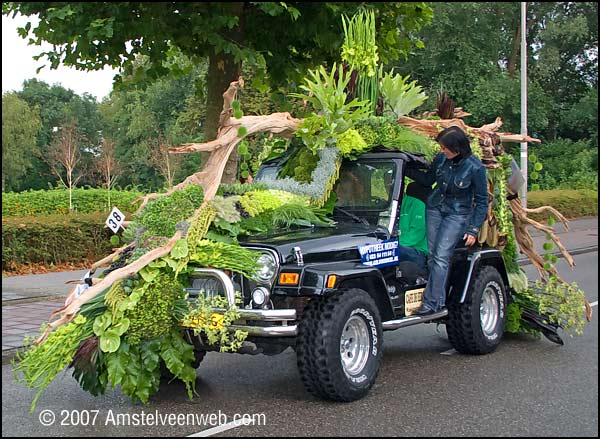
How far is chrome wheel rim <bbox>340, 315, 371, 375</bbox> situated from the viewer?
5.78 meters

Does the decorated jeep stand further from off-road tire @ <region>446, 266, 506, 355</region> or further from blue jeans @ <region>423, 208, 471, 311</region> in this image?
blue jeans @ <region>423, 208, 471, 311</region>

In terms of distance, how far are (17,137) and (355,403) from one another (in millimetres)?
52251

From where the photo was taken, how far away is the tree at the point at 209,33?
11.3 metres

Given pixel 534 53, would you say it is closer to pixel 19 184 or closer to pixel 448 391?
pixel 448 391

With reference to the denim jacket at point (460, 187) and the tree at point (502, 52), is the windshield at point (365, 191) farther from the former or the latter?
the tree at point (502, 52)

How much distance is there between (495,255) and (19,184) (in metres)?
53.9

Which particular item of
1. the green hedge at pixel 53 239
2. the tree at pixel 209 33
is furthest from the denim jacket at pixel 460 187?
the green hedge at pixel 53 239

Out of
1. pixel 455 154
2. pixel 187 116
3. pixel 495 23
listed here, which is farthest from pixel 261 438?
pixel 495 23

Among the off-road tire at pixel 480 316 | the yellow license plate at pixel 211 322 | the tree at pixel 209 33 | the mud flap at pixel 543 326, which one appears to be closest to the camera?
the yellow license plate at pixel 211 322

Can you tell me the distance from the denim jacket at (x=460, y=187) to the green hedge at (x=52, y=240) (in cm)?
901

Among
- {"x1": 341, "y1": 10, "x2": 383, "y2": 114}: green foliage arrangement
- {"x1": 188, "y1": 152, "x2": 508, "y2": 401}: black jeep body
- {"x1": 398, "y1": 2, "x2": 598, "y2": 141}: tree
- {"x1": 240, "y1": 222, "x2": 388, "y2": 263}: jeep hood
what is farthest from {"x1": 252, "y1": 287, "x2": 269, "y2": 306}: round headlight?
{"x1": 398, "y1": 2, "x2": 598, "y2": 141}: tree

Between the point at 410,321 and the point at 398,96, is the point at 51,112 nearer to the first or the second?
the point at 398,96

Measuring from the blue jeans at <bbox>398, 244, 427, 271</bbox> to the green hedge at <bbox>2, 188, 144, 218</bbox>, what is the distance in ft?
58.6

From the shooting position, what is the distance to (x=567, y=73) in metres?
Answer: 39.3
